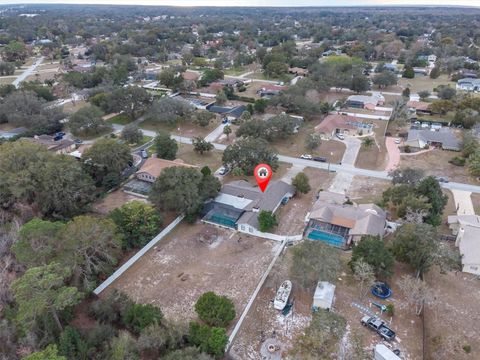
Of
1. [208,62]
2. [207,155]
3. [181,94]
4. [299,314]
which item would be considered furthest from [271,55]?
[299,314]

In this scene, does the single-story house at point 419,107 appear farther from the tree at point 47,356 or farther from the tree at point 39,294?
the tree at point 47,356

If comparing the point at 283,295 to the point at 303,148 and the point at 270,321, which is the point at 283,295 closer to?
the point at 270,321

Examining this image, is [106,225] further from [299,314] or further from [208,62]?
[208,62]

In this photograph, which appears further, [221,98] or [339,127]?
[221,98]

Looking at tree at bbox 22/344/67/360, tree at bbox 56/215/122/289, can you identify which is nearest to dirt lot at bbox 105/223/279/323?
tree at bbox 56/215/122/289

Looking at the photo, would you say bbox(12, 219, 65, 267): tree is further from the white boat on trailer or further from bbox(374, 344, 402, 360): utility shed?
bbox(374, 344, 402, 360): utility shed

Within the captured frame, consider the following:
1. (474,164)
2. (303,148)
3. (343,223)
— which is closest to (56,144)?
(303,148)

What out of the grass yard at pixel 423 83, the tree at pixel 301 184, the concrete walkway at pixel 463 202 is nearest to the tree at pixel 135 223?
the tree at pixel 301 184
